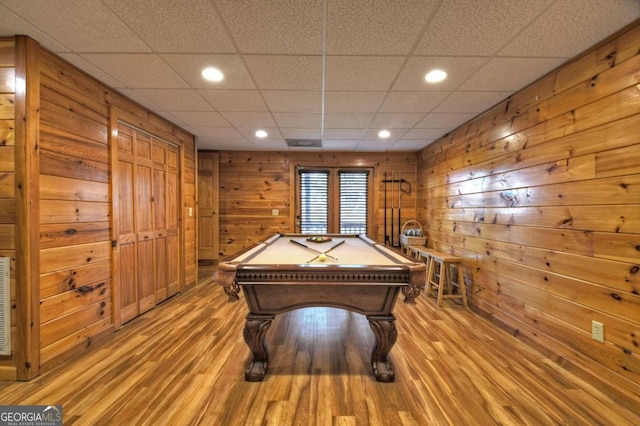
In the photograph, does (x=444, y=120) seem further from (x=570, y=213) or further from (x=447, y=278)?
(x=447, y=278)

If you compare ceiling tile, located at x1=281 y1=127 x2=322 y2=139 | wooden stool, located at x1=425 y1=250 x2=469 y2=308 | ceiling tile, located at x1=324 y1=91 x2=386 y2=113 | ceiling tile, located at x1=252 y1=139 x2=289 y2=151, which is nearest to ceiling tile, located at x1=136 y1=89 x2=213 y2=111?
ceiling tile, located at x1=281 y1=127 x2=322 y2=139

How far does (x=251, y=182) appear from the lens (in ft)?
17.4

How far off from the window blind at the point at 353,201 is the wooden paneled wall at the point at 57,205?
372cm

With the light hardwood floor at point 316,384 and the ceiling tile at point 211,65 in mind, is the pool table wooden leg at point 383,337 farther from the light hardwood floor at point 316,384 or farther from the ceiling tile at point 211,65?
the ceiling tile at point 211,65

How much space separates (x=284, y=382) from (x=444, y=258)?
2414 mm

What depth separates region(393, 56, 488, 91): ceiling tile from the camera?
1.98 m

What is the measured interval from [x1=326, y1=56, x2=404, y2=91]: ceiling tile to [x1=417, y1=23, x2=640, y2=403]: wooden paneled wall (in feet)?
4.32

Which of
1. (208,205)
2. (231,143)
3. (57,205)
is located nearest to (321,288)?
(57,205)

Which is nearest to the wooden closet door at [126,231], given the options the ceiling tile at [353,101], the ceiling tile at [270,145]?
the ceiling tile at [270,145]

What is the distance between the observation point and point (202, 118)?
3.34 metres

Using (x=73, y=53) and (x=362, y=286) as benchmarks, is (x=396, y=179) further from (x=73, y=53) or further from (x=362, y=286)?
(x=73, y=53)

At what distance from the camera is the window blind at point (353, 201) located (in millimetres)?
5379

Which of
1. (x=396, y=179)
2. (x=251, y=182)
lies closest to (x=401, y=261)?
(x=396, y=179)

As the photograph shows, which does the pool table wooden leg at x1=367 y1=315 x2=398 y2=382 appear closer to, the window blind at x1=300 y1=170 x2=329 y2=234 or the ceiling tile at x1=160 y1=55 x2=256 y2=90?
the ceiling tile at x1=160 y1=55 x2=256 y2=90
